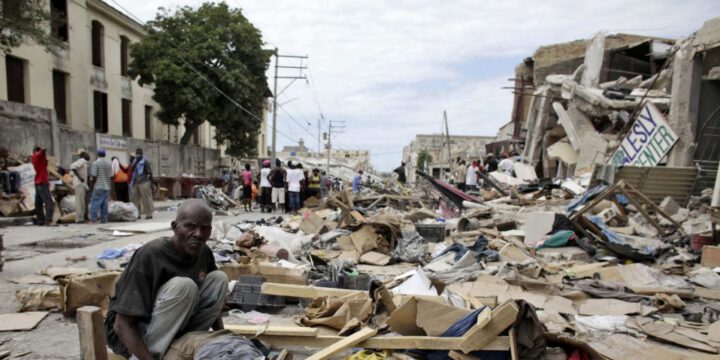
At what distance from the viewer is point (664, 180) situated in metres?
10.1

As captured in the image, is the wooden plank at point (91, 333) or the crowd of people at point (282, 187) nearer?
the wooden plank at point (91, 333)

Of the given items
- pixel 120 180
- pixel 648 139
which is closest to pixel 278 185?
pixel 120 180

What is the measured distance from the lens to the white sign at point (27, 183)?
10.1 m

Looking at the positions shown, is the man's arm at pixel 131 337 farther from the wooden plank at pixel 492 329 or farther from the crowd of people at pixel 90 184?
the crowd of people at pixel 90 184

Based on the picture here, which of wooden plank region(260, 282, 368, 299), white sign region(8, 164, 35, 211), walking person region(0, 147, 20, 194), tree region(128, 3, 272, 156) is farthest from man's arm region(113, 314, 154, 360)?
tree region(128, 3, 272, 156)

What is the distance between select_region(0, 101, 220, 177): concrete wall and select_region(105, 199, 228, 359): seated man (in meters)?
12.5

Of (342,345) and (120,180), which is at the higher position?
(120,180)

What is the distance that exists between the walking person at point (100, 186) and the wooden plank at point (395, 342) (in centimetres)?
730

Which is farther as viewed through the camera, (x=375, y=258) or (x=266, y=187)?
(x=266, y=187)

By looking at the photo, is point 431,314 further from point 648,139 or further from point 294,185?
point 648,139

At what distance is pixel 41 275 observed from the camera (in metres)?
4.73

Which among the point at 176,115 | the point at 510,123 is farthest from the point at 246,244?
the point at 510,123

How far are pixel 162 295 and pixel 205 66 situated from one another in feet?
74.5

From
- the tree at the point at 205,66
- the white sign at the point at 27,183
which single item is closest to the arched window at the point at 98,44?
the tree at the point at 205,66
